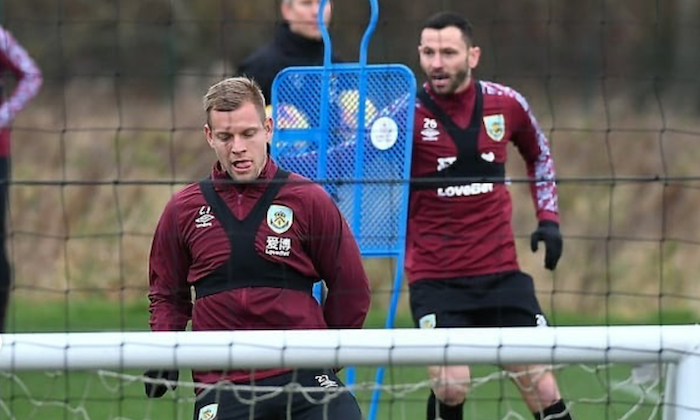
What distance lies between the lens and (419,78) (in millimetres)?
10586

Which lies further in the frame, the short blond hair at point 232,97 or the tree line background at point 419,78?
→ the tree line background at point 419,78

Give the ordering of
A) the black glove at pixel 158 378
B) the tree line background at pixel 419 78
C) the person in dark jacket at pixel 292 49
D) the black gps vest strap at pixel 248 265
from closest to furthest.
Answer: the black glove at pixel 158 378, the black gps vest strap at pixel 248 265, the person in dark jacket at pixel 292 49, the tree line background at pixel 419 78

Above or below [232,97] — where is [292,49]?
above

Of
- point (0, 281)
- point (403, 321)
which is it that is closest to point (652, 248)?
point (403, 321)

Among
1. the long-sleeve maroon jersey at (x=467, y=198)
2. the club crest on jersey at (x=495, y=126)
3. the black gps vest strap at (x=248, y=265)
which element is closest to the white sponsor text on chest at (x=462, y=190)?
the long-sleeve maroon jersey at (x=467, y=198)

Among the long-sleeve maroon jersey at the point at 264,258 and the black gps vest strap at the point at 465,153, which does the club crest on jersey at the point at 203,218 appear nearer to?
the long-sleeve maroon jersey at the point at 264,258

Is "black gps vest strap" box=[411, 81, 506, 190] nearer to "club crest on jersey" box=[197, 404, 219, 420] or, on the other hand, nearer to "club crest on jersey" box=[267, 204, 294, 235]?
"club crest on jersey" box=[267, 204, 294, 235]

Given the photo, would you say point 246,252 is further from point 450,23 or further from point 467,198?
point 450,23

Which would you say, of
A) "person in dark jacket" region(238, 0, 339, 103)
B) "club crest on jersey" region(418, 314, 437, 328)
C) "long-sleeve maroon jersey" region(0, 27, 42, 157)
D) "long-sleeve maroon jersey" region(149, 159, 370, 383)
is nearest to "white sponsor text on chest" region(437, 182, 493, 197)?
"club crest on jersey" region(418, 314, 437, 328)

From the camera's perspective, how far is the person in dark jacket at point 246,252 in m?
4.73

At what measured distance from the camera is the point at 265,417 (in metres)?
4.64

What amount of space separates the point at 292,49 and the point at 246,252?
98.5 inches

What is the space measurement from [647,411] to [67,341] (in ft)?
11.7

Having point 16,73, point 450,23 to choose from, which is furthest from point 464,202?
point 16,73
